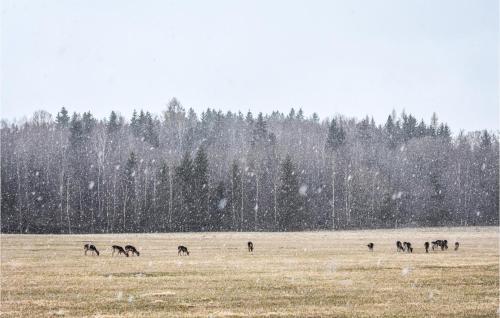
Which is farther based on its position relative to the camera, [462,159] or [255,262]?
[462,159]

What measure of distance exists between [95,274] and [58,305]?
326 inches

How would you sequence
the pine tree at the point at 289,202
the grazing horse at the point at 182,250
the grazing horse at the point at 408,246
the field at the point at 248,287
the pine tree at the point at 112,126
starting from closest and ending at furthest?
the field at the point at 248,287, the grazing horse at the point at 182,250, the grazing horse at the point at 408,246, the pine tree at the point at 289,202, the pine tree at the point at 112,126

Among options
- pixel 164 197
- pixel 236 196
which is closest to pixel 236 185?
pixel 236 196

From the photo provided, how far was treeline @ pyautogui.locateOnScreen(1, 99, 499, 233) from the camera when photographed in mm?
98250

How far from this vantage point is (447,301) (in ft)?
66.3

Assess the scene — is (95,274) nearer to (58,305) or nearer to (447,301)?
(58,305)

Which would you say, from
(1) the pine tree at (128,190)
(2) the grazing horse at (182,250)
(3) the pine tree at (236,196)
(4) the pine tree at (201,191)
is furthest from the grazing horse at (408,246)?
(1) the pine tree at (128,190)

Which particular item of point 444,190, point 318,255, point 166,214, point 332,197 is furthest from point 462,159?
point 318,255

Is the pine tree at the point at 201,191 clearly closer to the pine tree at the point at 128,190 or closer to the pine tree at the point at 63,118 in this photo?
the pine tree at the point at 128,190

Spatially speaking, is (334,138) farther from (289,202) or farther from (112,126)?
(112,126)

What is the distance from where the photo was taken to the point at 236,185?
10419 centimetres

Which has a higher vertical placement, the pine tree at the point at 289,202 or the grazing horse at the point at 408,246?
the pine tree at the point at 289,202

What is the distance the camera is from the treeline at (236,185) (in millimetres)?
98250

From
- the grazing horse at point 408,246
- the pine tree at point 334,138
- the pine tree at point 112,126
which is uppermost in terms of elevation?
the pine tree at point 112,126
